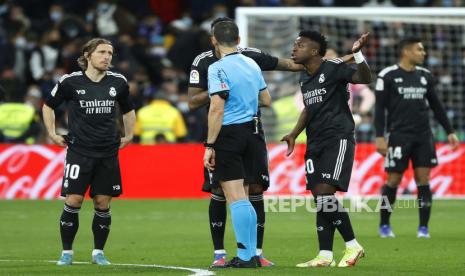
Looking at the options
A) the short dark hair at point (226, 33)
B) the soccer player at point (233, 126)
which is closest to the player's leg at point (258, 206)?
the soccer player at point (233, 126)

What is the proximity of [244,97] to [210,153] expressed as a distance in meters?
0.61

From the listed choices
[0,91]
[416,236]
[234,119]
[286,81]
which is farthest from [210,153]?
[286,81]

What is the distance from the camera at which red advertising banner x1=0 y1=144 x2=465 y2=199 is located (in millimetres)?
22750

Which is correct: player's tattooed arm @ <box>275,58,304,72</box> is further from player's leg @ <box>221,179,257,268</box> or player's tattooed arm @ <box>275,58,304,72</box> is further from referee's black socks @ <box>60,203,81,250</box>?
referee's black socks @ <box>60,203,81,250</box>

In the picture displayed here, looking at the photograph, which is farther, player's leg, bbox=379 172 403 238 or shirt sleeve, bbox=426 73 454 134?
shirt sleeve, bbox=426 73 454 134

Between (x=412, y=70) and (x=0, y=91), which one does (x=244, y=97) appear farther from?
(x=412, y=70)

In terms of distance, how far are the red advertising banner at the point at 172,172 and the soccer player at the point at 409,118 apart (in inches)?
261

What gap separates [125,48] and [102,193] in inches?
584

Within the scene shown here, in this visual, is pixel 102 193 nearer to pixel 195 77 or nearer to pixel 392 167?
pixel 195 77

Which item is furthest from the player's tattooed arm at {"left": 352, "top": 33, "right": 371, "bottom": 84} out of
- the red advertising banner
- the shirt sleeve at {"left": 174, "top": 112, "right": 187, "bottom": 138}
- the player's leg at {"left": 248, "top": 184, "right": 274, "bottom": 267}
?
the shirt sleeve at {"left": 174, "top": 112, "right": 187, "bottom": 138}

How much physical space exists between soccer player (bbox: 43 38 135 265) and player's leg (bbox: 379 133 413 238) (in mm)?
4632

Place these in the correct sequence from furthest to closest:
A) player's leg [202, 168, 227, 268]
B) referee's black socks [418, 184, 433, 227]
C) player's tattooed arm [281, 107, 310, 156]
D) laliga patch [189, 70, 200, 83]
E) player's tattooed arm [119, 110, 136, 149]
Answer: referee's black socks [418, 184, 433, 227], player's tattooed arm [119, 110, 136, 149], player's tattooed arm [281, 107, 310, 156], laliga patch [189, 70, 200, 83], player's leg [202, 168, 227, 268]

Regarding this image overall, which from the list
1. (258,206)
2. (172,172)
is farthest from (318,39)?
(172,172)

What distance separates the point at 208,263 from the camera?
12.0 m
